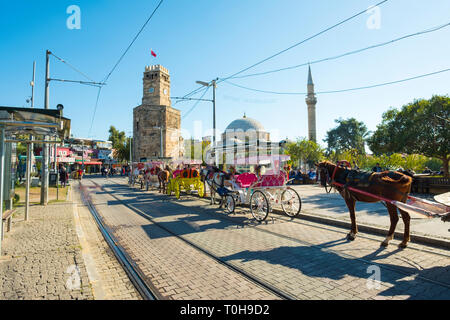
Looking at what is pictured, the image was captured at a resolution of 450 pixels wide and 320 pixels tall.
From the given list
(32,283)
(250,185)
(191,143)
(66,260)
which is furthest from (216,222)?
(191,143)

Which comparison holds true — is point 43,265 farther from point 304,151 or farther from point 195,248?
point 304,151

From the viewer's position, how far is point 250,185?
9.05m

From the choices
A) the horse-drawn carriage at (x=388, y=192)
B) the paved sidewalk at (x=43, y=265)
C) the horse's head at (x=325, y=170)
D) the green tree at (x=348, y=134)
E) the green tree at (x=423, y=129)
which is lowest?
the paved sidewalk at (x=43, y=265)

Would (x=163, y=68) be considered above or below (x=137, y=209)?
above

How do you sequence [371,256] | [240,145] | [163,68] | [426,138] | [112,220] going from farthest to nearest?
Answer: [163,68]
[426,138]
[240,145]
[112,220]
[371,256]

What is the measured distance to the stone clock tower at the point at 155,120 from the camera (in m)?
56.6

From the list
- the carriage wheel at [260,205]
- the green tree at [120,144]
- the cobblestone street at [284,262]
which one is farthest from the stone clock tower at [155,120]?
the cobblestone street at [284,262]

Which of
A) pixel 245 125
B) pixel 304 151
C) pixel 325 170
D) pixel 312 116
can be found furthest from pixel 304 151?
pixel 325 170

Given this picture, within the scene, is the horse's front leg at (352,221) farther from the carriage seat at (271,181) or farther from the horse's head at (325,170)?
the carriage seat at (271,181)

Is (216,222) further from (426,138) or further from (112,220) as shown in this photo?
(426,138)

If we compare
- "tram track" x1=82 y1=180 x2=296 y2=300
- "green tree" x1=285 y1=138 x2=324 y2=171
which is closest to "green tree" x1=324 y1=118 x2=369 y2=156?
"green tree" x1=285 y1=138 x2=324 y2=171

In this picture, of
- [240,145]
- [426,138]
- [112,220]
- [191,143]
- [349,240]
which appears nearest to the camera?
[349,240]

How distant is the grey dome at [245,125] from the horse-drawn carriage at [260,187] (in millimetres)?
52334
